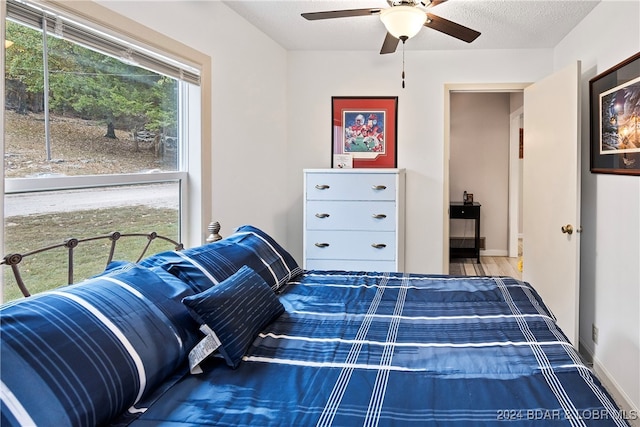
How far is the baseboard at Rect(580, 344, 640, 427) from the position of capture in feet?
7.44

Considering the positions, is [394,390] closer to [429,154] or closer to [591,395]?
[591,395]

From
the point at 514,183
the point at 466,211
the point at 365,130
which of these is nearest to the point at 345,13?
the point at 365,130

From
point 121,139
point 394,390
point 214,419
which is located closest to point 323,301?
point 394,390

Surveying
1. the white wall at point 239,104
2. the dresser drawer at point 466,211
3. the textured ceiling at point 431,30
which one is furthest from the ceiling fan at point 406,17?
the dresser drawer at point 466,211

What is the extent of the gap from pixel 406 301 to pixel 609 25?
214 centimetres

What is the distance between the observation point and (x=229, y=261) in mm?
1844

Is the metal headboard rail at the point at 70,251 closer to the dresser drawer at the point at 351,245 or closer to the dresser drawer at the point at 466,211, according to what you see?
the dresser drawer at the point at 351,245

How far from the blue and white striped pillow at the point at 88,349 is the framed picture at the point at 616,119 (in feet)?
7.91

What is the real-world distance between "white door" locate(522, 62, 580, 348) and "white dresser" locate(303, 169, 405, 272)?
108 centimetres

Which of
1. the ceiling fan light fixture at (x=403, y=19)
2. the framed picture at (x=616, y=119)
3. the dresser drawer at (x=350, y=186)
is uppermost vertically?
the ceiling fan light fixture at (x=403, y=19)

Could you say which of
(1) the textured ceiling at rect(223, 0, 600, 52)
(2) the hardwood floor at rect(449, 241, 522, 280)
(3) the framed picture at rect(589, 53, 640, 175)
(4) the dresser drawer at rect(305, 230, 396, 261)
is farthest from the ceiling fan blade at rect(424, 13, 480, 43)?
(2) the hardwood floor at rect(449, 241, 522, 280)

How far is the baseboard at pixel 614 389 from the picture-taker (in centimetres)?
227

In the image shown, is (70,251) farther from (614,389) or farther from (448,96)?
(448,96)

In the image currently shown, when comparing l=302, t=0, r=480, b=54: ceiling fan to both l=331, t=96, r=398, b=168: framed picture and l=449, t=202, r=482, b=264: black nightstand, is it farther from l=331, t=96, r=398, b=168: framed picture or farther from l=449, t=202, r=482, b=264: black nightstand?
l=449, t=202, r=482, b=264: black nightstand
